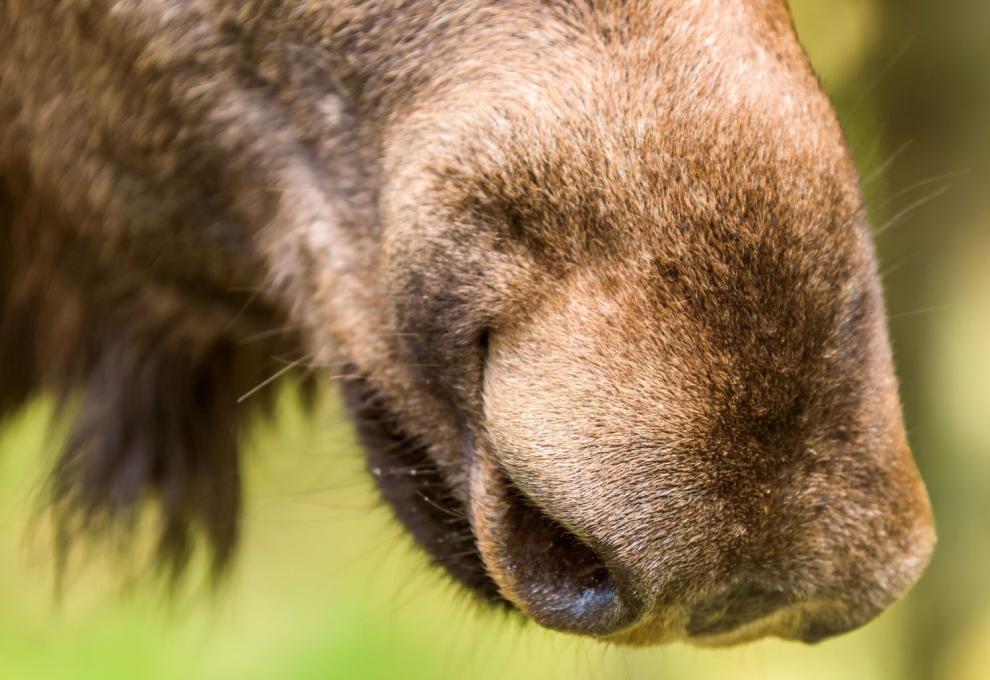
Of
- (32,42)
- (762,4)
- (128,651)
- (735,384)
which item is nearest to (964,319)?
(762,4)

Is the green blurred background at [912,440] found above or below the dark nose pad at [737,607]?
below

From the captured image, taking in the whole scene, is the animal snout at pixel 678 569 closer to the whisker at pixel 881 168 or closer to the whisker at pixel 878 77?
the whisker at pixel 881 168

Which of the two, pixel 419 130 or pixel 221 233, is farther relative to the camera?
pixel 221 233

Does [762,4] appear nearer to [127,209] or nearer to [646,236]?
[646,236]

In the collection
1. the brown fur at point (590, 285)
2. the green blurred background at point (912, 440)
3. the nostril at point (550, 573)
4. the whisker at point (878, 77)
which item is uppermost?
the brown fur at point (590, 285)

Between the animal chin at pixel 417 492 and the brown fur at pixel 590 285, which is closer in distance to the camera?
the brown fur at pixel 590 285

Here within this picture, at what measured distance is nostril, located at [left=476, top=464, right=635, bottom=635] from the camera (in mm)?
670

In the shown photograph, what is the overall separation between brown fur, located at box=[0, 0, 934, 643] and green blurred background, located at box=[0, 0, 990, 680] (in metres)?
0.18

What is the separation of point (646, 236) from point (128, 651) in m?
2.07

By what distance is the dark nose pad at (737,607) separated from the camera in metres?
0.68

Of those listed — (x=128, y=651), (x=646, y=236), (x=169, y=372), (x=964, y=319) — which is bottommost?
(x=128, y=651)

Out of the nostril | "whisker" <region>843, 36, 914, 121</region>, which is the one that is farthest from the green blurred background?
the nostril

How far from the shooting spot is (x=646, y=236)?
0.65 m

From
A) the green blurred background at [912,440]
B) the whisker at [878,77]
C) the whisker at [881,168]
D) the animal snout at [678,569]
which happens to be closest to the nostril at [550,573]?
the animal snout at [678,569]
